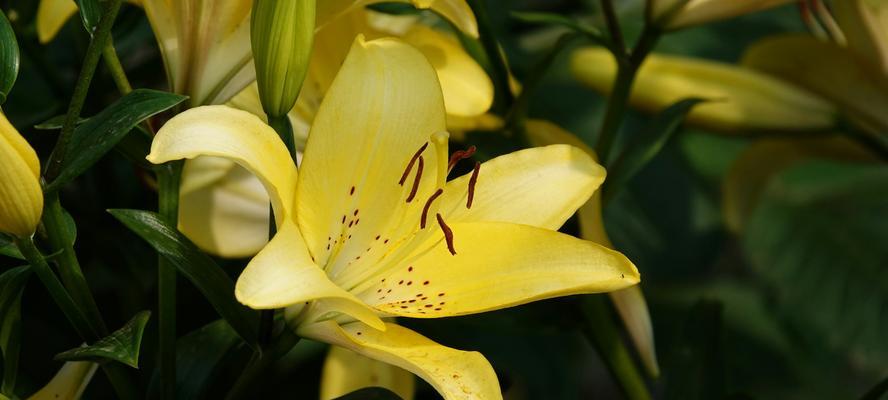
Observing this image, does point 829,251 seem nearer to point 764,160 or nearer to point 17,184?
point 764,160

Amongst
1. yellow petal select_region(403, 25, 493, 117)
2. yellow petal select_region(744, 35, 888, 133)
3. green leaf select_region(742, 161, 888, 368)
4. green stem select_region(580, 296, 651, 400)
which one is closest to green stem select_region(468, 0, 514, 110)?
yellow petal select_region(403, 25, 493, 117)

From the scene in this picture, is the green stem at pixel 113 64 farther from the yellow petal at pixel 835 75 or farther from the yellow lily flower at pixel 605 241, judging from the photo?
the yellow petal at pixel 835 75

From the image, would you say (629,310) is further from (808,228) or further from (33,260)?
(808,228)

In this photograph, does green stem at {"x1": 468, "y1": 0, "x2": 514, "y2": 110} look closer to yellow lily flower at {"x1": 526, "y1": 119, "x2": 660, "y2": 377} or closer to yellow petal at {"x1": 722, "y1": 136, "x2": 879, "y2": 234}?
yellow lily flower at {"x1": 526, "y1": 119, "x2": 660, "y2": 377}

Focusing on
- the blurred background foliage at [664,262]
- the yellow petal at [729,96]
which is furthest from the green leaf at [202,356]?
the yellow petal at [729,96]

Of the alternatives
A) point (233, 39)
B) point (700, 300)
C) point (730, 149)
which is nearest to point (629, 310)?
point (700, 300)

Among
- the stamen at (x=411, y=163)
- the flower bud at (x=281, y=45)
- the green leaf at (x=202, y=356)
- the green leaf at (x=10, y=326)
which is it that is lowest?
the green leaf at (x=202, y=356)
